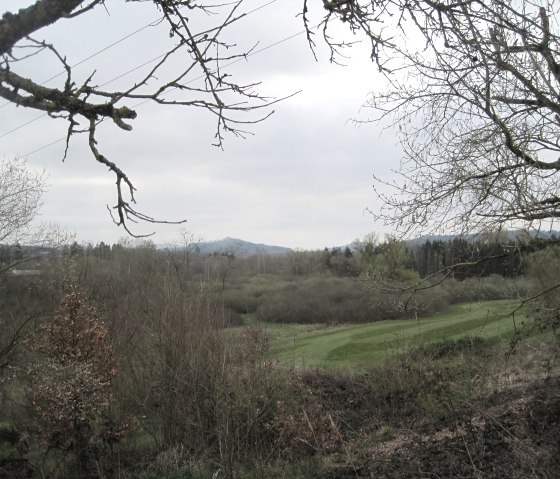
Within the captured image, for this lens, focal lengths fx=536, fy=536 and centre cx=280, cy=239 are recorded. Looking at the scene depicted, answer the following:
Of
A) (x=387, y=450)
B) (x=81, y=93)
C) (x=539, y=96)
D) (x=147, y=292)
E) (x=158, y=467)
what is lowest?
(x=158, y=467)

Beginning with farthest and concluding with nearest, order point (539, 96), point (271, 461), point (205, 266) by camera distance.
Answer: point (205, 266) → point (271, 461) → point (539, 96)

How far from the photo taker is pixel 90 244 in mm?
21172

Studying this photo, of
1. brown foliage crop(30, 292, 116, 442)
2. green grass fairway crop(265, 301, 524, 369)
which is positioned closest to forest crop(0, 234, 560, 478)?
brown foliage crop(30, 292, 116, 442)

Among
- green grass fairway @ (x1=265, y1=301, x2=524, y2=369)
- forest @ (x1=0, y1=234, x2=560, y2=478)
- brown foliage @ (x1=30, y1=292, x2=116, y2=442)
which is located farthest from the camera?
green grass fairway @ (x1=265, y1=301, x2=524, y2=369)

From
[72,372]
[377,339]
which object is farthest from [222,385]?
[377,339]

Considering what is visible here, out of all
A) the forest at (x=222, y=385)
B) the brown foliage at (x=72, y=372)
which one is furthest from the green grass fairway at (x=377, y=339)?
the brown foliage at (x=72, y=372)

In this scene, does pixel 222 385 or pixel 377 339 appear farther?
pixel 377 339

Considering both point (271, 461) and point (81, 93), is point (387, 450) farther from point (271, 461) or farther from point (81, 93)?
point (81, 93)

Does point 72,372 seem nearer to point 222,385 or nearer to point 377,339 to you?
point 222,385

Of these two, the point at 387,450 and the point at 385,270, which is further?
the point at 385,270

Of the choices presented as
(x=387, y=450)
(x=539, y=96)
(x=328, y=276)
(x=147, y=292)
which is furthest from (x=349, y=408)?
(x=328, y=276)

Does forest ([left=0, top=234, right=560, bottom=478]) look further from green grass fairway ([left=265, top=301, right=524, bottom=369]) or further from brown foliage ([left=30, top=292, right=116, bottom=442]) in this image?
green grass fairway ([left=265, top=301, right=524, bottom=369])

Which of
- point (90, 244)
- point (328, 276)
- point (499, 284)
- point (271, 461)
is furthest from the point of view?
point (328, 276)

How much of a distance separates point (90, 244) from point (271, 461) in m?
15.2
